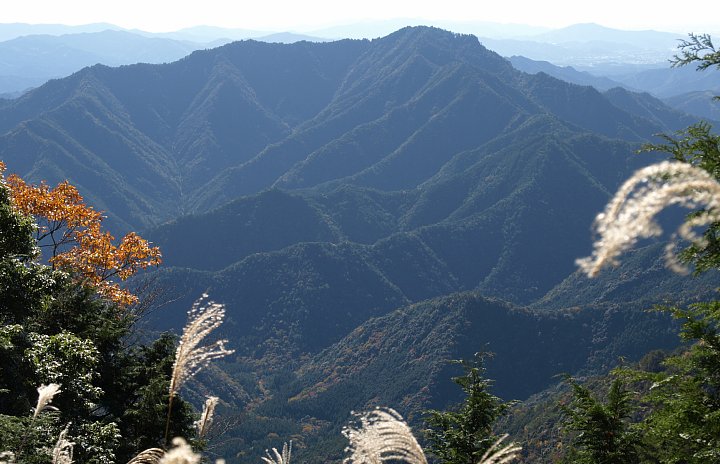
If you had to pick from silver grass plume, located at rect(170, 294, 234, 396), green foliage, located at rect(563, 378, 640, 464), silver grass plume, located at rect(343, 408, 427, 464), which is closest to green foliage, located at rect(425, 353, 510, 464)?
green foliage, located at rect(563, 378, 640, 464)

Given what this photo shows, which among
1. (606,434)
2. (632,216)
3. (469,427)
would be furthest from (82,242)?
(632,216)

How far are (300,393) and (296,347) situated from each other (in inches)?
1388

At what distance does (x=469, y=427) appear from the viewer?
15.6 metres

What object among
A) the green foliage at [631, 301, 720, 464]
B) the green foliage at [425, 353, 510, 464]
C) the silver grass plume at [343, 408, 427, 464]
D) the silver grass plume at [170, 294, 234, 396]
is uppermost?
the silver grass plume at [170, 294, 234, 396]

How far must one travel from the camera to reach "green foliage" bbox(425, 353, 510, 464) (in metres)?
14.8

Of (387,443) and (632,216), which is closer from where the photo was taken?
(632,216)

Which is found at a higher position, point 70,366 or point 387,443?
point 387,443

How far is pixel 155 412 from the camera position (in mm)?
17484

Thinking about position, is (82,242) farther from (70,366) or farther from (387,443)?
(387,443)

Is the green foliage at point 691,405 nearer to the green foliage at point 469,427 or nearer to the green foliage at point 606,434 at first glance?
the green foliage at point 606,434

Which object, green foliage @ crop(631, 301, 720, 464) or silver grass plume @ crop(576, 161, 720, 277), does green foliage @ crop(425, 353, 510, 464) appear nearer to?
green foliage @ crop(631, 301, 720, 464)

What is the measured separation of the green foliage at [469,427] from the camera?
14766mm

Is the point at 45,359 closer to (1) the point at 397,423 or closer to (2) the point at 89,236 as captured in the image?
(2) the point at 89,236

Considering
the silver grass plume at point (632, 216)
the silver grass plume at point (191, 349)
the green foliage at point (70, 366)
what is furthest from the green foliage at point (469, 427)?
the silver grass plume at point (632, 216)
